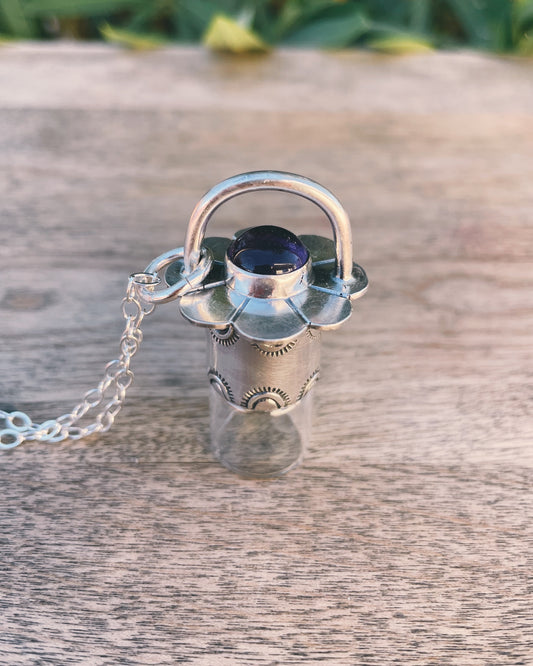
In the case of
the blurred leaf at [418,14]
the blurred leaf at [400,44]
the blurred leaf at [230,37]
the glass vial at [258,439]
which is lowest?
the glass vial at [258,439]

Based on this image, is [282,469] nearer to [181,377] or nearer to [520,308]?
[181,377]

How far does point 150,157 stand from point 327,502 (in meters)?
0.68

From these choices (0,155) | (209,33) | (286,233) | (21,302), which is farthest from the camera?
(209,33)

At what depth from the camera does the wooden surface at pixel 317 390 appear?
507 mm

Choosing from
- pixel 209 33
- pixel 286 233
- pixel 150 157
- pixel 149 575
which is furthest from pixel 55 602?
pixel 209 33

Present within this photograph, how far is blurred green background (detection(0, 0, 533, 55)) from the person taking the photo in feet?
4.18

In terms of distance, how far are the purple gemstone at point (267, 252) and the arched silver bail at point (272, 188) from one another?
30 mm

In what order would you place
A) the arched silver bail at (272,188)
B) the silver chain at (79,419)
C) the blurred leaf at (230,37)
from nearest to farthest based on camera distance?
1. the arched silver bail at (272,188)
2. the silver chain at (79,419)
3. the blurred leaf at (230,37)

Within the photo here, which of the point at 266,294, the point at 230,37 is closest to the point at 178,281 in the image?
the point at 266,294

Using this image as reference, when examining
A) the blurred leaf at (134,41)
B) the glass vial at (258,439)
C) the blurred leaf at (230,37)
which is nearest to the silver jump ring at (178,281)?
the glass vial at (258,439)

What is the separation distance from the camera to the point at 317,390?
0.69m

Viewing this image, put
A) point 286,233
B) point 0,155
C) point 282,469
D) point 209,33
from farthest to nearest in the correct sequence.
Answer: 1. point 209,33
2. point 0,155
3. point 282,469
4. point 286,233

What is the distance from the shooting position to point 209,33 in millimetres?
1232

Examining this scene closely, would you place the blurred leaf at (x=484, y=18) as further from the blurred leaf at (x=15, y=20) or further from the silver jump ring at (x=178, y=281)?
the silver jump ring at (x=178, y=281)
